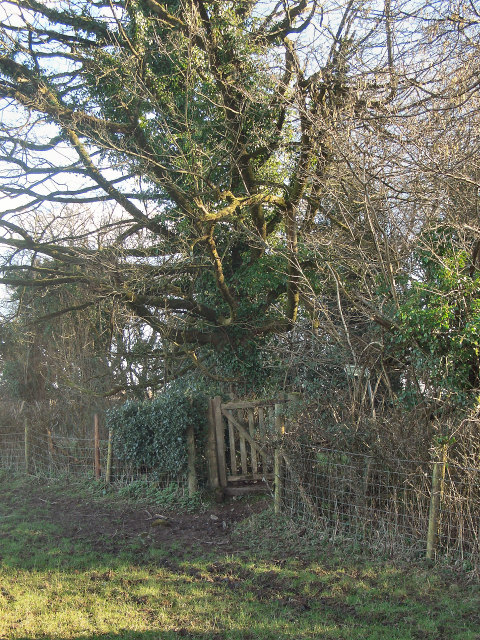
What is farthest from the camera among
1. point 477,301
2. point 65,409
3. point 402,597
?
point 65,409

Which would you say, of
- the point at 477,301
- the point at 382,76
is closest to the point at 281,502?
the point at 477,301

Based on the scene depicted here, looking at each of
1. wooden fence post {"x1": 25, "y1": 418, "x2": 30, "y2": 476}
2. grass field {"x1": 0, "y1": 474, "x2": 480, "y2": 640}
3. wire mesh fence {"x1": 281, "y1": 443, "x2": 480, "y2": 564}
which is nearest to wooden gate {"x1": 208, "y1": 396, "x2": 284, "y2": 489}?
grass field {"x1": 0, "y1": 474, "x2": 480, "y2": 640}

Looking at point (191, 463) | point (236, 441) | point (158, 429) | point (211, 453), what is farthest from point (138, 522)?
point (236, 441)

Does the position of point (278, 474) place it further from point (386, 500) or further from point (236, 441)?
point (236, 441)

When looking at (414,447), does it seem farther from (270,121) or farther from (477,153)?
(270,121)

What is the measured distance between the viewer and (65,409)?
57.4 feet

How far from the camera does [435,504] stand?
6492 mm

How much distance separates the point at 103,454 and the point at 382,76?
941 cm

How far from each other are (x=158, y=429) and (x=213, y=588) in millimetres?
5401

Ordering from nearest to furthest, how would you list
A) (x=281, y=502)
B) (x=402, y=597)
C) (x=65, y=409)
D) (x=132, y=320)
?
(x=402, y=597) < (x=281, y=502) < (x=132, y=320) < (x=65, y=409)

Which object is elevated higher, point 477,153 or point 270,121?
point 270,121

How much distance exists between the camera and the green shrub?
A: 1076 cm

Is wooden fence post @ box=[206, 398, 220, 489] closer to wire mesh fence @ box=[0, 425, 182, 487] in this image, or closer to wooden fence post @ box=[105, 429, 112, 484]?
wire mesh fence @ box=[0, 425, 182, 487]

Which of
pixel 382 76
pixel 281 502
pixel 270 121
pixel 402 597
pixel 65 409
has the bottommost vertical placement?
pixel 402 597
